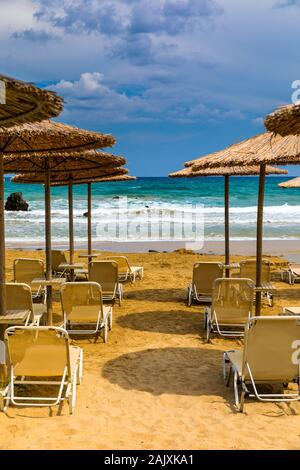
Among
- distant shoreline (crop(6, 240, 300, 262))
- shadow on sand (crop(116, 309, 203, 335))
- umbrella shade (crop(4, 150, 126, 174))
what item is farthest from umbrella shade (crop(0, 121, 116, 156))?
distant shoreline (crop(6, 240, 300, 262))

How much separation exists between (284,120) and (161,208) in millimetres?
40666

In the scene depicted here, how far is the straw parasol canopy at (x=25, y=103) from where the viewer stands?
3.58 metres

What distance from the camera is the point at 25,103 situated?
3.95m

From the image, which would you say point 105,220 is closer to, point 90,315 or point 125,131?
point 90,315

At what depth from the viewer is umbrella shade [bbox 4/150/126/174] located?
7477mm

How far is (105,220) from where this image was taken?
116 feet

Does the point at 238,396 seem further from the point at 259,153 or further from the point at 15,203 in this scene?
the point at 15,203

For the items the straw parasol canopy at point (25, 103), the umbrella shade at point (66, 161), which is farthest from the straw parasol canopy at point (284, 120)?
the umbrella shade at point (66, 161)

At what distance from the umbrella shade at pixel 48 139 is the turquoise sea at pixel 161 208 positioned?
17163 mm

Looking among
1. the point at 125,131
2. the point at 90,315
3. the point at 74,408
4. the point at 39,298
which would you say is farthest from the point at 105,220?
the point at 125,131

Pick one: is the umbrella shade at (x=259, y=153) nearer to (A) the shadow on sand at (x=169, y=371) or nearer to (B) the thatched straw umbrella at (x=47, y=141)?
(B) the thatched straw umbrella at (x=47, y=141)

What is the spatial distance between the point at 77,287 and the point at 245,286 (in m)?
2.14

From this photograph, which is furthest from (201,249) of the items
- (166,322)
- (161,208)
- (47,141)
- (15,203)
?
(161,208)

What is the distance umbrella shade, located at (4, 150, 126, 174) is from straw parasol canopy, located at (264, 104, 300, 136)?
3.12 meters
